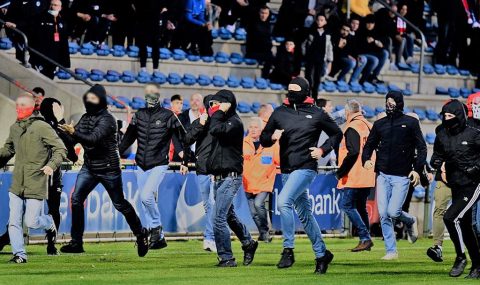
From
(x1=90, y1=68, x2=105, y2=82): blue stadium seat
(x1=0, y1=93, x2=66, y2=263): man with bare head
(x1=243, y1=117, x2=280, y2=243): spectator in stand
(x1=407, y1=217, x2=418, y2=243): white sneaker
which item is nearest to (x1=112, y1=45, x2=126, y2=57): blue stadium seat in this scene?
(x1=90, y1=68, x2=105, y2=82): blue stadium seat

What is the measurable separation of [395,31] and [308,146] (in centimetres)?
1631

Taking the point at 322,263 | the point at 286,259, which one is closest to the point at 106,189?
the point at 286,259

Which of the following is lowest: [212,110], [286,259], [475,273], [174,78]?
[174,78]

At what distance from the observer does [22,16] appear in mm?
26125

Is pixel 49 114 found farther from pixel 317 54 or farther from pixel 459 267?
pixel 317 54

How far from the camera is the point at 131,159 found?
23.0 metres

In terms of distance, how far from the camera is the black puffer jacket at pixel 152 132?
765 inches

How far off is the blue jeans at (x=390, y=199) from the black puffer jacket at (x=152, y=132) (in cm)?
280

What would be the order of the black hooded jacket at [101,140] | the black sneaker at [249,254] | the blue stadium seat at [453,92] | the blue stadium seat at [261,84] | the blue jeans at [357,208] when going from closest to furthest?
the black sneaker at [249,254] < the black hooded jacket at [101,140] < the blue jeans at [357,208] < the blue stadium seat at [261,84] < the blue stadium seat at [453,92]

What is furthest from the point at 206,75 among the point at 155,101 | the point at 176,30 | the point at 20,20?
the point at 155,101

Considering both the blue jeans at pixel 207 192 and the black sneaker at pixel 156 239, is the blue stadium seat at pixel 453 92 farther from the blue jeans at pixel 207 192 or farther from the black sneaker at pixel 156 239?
the black sneaker at pixel 156 239

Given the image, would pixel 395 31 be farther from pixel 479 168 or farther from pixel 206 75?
pixel 479 168

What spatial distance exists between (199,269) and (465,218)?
10.2 feet

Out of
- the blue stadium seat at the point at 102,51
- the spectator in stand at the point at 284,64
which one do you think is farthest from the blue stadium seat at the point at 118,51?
the spectator in stand at the point at 284,64
